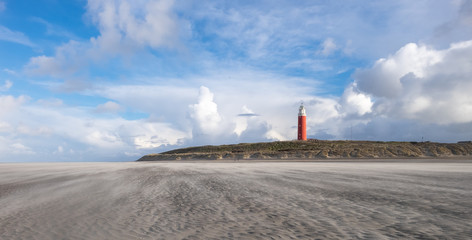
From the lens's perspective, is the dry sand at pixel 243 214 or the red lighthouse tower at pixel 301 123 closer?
the dry sand at pixel 243 214

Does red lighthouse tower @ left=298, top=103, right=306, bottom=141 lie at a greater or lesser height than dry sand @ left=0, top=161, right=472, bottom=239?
A: greater

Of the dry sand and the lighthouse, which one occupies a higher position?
the lighthouse

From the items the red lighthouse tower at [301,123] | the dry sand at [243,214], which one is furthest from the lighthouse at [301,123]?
the dry sand at [243,214]

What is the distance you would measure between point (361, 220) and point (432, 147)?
6106cm

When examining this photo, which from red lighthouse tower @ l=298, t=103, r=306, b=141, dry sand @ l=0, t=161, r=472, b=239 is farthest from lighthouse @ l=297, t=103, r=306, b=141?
dry sand @ l=0, t=161, r=472, b=239

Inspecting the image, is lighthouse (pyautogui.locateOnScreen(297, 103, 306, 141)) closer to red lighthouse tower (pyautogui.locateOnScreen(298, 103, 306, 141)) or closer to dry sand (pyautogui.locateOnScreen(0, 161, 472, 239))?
red lighthouse tower (pyautogui.locateOnScreen(298, 103, 306, 141))

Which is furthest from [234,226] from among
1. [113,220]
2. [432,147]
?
[432,147]

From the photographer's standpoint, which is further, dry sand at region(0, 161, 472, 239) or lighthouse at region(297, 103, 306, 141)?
lighthouse at region(297, 103, 306, 141)

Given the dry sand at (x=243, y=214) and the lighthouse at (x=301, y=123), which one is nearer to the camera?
the dry sand at (x=243, y=214)

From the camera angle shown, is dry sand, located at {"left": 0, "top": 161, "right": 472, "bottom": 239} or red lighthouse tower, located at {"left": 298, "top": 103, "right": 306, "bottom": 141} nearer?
dry sand, located at {"left": 0, "top": 161, "right": 472, "bottom": 239}

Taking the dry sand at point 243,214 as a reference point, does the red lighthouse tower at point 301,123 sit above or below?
above

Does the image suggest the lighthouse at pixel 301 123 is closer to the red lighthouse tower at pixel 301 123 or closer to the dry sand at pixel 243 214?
the red lighthouse tower at pixel 301 123

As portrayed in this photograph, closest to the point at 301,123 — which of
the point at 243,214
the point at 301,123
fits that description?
the point at 301,123

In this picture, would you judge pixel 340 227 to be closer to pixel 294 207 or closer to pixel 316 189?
pixel 294 207
